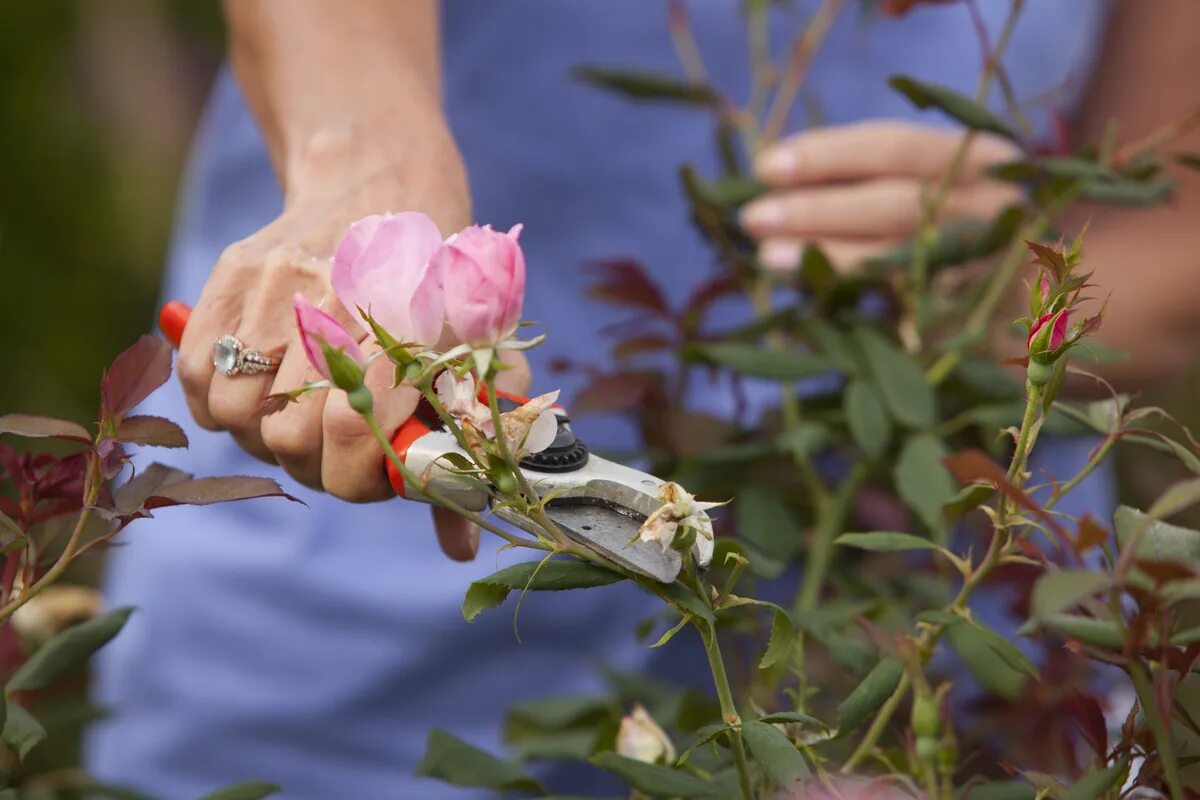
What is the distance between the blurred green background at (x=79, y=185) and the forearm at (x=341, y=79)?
5.02 feet

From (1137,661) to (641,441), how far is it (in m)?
0.50

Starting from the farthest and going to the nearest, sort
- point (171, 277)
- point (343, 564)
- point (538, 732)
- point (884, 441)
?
point (171, 277)
point (343, 564)
point (538, 732)
point (884, 441)

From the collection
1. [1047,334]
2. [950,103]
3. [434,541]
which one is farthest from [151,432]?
[434,541]

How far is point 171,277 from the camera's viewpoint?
1.26 meters

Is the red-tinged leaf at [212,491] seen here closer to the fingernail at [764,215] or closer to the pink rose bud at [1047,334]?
the pink rose bud at [1047,334]

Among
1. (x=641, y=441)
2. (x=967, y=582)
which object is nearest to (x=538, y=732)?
(x=641, y=441)

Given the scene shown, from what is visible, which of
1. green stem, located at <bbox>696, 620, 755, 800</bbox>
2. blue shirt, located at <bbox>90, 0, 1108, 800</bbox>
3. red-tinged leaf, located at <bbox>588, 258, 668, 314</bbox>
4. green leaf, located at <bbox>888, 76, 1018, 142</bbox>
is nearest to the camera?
green stem, located at <bbox>696, 620, 755, 800</bbox>

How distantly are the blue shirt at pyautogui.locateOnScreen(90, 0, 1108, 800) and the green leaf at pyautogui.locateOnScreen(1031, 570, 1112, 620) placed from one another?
0.75 meters

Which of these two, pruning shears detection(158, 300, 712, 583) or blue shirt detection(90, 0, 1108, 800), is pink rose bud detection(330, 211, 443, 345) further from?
blue shirt detection(90, 0, 1108, 800)

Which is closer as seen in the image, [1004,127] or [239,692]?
[1004,127]

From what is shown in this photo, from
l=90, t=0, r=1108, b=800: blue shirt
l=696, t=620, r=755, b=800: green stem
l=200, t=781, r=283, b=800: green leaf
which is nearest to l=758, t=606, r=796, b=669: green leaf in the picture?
l=696, t=620, r=755, b=800: green stem

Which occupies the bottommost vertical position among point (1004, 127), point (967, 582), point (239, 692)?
point (239, 692)

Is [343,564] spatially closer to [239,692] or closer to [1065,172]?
[239,692]

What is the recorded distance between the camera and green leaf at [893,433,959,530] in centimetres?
62
